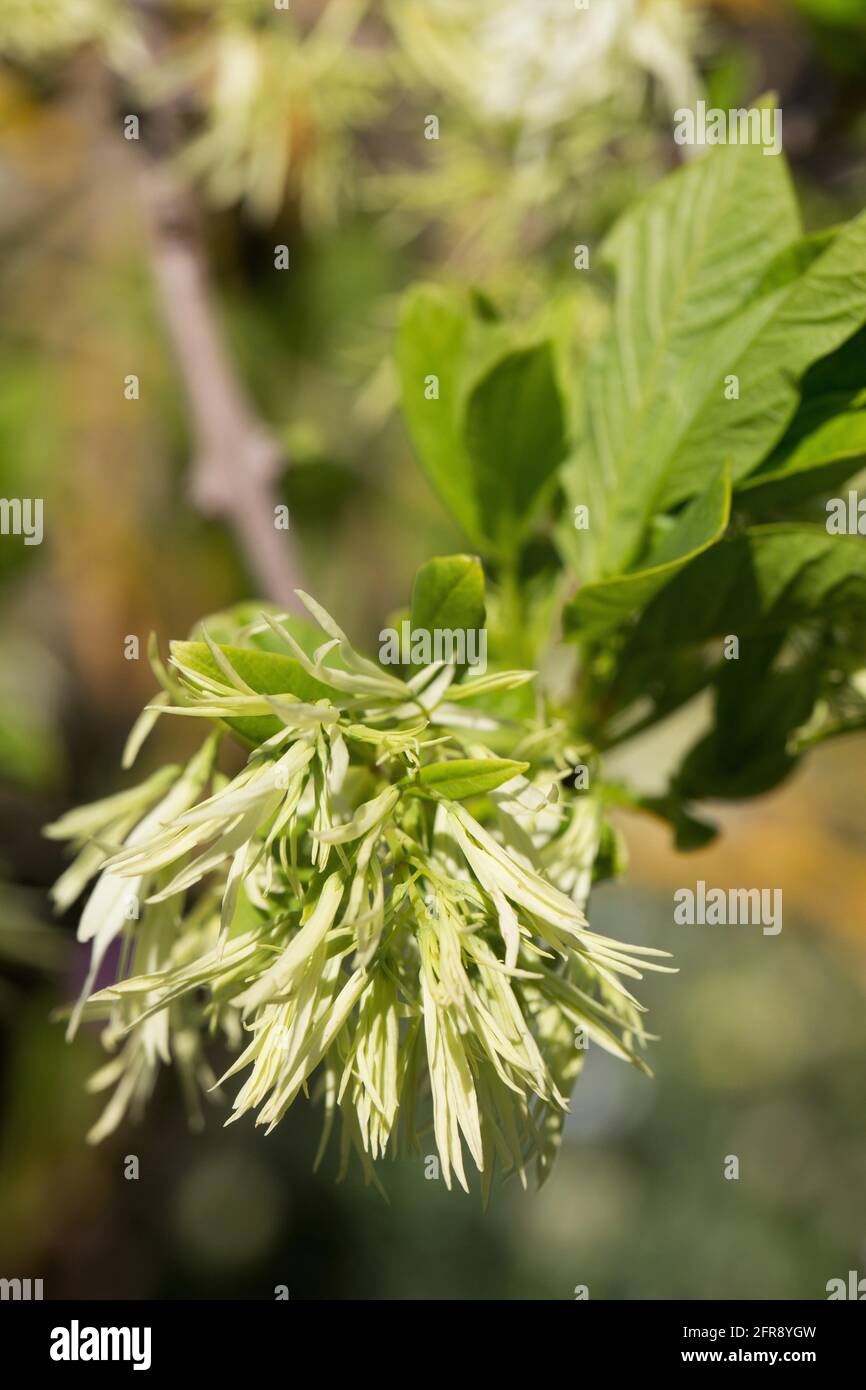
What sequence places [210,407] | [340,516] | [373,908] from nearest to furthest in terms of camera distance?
[373,908]
[210,407]
[340,516]

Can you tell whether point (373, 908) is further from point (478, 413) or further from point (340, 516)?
point (340, 516)

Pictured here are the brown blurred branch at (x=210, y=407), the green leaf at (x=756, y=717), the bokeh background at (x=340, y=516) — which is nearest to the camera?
the green leaf at (x=756, y=717)

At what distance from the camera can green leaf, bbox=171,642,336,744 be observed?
11.0 inches

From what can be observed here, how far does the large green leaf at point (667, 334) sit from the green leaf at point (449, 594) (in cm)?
10

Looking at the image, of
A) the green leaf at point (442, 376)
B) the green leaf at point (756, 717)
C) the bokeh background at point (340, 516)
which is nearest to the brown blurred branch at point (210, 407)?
the bokeh background at point (340, 516)

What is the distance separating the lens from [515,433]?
1.33ft

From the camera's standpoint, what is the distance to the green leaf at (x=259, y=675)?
28 centimetres

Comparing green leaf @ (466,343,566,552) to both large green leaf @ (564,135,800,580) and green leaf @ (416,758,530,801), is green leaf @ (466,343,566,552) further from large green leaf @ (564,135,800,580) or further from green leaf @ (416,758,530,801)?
green leaf @ (416,758,530,801)

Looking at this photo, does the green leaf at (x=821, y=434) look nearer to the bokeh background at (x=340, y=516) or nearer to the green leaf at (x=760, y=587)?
the green leaf at (x=760, y=587)

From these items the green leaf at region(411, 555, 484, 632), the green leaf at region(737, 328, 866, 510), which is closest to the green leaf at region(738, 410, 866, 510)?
the green leaf at region(737, 328, 866, 510)

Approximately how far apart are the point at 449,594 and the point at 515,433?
0.12m

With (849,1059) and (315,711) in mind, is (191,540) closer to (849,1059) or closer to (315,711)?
(315,711)

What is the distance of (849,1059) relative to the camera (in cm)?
157

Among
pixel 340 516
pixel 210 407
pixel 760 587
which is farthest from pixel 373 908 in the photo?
pixel 340 516
